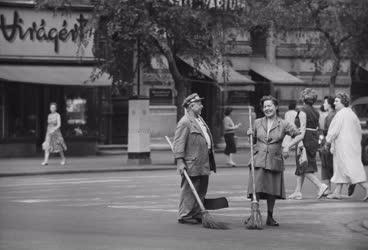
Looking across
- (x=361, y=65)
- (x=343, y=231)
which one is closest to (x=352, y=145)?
(x=343, y=231)

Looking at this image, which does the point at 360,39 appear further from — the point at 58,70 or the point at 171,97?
the point at 58,70

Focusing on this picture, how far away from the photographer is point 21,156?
111 ft

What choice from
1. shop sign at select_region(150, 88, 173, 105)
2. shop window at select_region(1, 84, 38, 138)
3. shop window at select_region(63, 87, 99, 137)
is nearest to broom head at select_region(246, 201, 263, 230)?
shop window at select_region(1, 84, 38, 138)

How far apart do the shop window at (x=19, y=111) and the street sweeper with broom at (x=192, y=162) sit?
19.1 metres

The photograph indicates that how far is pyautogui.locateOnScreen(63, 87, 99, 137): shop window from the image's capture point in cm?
3512

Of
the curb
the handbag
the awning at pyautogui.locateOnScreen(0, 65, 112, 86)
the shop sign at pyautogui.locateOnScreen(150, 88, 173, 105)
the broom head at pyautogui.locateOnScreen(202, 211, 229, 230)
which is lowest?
the curb

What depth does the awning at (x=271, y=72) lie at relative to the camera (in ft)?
128

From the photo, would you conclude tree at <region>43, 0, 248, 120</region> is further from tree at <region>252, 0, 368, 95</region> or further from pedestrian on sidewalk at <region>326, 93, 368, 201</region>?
pedestrian on sidewalk at <region>326, 93, 368, 201</region>

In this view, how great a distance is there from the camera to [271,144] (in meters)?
14.9

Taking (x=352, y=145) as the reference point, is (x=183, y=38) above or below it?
above

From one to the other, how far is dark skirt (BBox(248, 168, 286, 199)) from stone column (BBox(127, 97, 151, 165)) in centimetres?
1564

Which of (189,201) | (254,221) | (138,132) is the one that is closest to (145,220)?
(189,201)

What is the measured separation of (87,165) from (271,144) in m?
15.6

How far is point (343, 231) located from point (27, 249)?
452 cm
